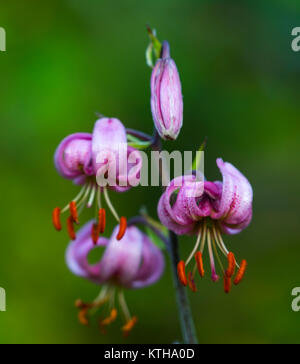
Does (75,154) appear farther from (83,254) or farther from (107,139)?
(83,254)

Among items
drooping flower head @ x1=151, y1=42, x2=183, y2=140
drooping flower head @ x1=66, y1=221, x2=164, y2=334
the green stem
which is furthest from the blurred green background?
drooping flower head @ x1=151, y1=42, x2=183, y2=140

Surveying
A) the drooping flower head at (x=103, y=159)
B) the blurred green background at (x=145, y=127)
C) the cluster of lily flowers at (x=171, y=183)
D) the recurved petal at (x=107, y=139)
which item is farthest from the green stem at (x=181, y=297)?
the blurred green background at (x=145, y=127)

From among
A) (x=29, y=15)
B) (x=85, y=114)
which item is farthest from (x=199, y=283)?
(x=29, y=15)

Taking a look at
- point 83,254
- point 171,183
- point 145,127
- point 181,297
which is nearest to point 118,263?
point 83,254

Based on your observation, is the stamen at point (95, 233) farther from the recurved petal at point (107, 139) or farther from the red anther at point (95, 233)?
the recurved petal at point (107, 139)

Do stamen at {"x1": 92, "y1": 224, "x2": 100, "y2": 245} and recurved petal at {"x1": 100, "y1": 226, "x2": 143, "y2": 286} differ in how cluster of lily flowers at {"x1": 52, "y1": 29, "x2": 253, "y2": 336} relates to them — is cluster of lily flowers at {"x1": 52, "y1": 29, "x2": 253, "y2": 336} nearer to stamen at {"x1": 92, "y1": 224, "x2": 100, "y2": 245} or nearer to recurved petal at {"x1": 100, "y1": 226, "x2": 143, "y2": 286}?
stamen at {"x1": 92, "y1": 224, "x2": 100, "y2": 245}

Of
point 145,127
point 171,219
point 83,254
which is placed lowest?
point 171,219

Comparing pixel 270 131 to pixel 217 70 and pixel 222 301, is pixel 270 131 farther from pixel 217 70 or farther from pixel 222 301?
pixel 222 301
